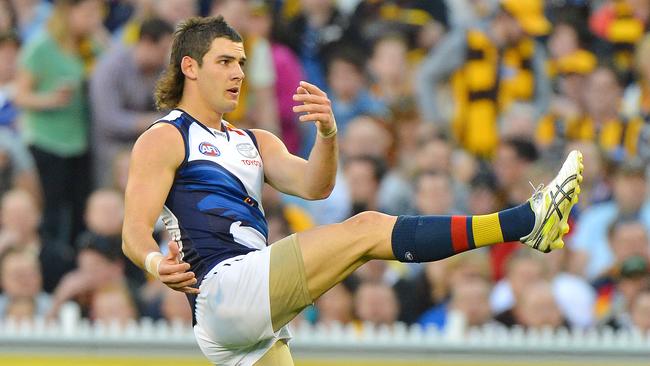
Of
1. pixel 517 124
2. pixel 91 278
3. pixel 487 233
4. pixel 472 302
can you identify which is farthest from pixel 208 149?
pixel 517 124

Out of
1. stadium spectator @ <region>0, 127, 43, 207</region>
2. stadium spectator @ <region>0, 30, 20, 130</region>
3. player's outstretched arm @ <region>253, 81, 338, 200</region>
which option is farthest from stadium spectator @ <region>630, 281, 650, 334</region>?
stadium spectator @ <region>0, 30, 20, 130</region>

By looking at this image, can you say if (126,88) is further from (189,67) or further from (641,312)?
(189,67)

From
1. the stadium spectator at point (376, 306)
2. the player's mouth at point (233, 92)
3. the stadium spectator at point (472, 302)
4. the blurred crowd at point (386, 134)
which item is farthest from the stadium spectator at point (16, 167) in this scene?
the player's mouth at point (233, 92)

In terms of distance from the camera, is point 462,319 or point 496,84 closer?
point 462,319

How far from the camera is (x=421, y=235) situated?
721 cm

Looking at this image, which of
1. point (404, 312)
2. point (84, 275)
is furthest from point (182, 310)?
point (404, 312)

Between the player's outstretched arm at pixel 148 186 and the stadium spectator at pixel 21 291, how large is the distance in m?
4.28

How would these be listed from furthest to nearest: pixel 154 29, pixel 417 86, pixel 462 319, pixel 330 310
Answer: pixel 417 86 < pixel 154 29 < pixel 330 310 < pixel 462 319

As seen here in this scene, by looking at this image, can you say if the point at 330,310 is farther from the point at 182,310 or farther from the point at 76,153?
the point at 76,153

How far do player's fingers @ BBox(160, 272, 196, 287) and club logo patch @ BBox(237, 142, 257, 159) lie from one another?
1.15m

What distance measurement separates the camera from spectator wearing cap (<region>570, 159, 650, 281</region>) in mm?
11695

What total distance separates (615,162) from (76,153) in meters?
4.33

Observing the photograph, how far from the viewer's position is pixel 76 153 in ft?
40.8

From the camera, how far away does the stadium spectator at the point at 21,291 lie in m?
11.5
